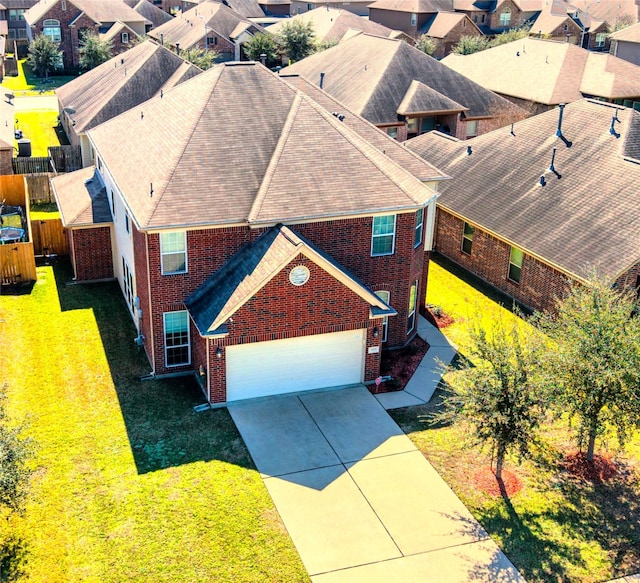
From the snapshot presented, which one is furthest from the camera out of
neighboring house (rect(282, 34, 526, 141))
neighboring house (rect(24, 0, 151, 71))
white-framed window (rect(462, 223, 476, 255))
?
neighboring house (rect(24, 0, 151, 71))

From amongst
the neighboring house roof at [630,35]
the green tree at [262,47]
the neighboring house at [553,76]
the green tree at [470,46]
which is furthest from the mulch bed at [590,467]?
the green tree at [470,46]

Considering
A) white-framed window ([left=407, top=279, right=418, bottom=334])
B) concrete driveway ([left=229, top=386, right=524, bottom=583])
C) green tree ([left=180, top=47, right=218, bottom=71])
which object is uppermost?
green tree ([left=180, top=47, right=218, bottom=71])

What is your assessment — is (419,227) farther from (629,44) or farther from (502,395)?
(629,44)

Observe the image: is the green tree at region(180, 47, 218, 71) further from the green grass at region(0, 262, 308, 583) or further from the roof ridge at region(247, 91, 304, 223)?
the green grass at region(0, 262, 308, 583)

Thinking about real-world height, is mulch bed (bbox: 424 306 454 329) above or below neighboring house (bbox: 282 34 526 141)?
below

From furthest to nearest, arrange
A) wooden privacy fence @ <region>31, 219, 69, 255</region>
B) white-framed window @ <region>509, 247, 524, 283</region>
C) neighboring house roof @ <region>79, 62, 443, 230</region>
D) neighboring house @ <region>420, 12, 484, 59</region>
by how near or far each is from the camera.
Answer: neighboring house @ <region>420, 12, 484, 59</region> → wooden privacy fence @ <region>31, 219, 69, 255</region> → white-framed window @ <region>509, 247, 524, 283</region> → neighboring house roof @ <region>79, 62, 443, 230</region>

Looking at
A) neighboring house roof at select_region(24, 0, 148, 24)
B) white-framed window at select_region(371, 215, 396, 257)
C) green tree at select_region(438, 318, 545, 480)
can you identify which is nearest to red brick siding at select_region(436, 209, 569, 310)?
white-framed window at select_region(371, 215, 396, 257)

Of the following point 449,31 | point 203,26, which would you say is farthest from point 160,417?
point 449,31
